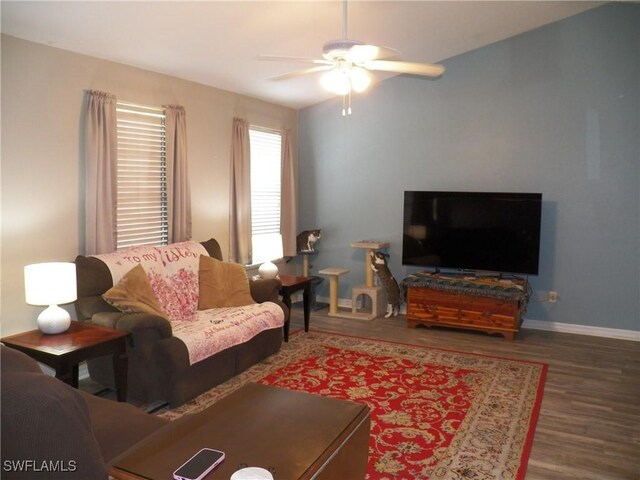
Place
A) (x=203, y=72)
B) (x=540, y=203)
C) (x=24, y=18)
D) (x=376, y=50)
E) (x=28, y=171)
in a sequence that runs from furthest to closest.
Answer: (x=540, y=203) < (x=203, y=72) < (x=28, y=171) < (x=24, y=18) < (x=376, y=50)

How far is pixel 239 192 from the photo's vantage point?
5.67 meters

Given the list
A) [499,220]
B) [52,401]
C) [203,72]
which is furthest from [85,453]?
[499,220]

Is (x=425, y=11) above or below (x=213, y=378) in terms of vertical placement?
above

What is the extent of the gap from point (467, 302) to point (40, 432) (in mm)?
4555

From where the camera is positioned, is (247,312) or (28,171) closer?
(28,171)

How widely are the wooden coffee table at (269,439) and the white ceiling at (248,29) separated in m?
2.48

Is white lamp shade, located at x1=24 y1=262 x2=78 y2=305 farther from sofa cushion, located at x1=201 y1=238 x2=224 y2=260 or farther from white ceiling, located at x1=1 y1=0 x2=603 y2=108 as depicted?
sofa cushion, located at x1=201 y1=238 x2=224 y2=260

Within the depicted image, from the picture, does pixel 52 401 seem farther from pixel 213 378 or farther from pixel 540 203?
pixel 540 203

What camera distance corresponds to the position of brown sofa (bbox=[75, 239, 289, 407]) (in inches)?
138

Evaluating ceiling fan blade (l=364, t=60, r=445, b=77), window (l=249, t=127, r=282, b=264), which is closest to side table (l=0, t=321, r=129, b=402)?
ceiling fan blade (l=364, t=60, r=445, b=77)

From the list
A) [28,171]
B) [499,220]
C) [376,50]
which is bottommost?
[499,220]

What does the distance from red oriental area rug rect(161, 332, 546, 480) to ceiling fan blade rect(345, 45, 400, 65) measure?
2279 millimetres

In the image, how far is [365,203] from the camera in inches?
259

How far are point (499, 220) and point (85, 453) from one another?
4810 millimetres
